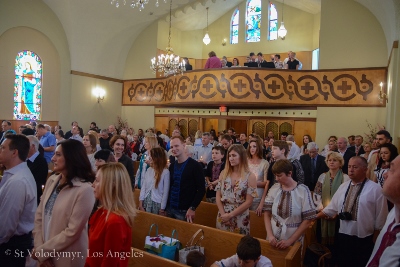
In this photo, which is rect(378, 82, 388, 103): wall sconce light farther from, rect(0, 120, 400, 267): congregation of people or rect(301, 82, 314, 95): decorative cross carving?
rect(0, 120, 400, 267): congregation of people

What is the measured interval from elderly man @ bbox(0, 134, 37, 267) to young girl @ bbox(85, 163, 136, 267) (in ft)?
2.69

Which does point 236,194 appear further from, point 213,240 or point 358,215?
point 358,215

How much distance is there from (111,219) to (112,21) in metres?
13.4

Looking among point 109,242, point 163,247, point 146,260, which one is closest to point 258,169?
point 163,247

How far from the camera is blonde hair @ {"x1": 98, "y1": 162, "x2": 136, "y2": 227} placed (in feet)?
7.33

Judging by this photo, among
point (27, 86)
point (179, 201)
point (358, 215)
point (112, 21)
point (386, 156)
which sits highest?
point (112, 21)

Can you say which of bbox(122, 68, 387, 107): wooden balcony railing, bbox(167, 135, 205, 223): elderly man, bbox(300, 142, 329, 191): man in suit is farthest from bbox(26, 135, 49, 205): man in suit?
bbox(122, 68, 387, 107): wooden balcony railing

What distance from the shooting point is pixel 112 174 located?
2291 millimetres

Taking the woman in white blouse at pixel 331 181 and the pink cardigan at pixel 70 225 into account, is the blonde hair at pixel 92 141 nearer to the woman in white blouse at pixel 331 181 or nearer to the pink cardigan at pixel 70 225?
the pink cardigan at pixel 70 225

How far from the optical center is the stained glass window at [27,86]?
1217 cm

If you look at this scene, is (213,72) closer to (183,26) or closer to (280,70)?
(280,70)

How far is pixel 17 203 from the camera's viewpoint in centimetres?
267

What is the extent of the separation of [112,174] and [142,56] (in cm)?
1380

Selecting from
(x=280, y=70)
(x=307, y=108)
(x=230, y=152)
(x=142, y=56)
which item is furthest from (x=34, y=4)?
(x=230, y=152)
